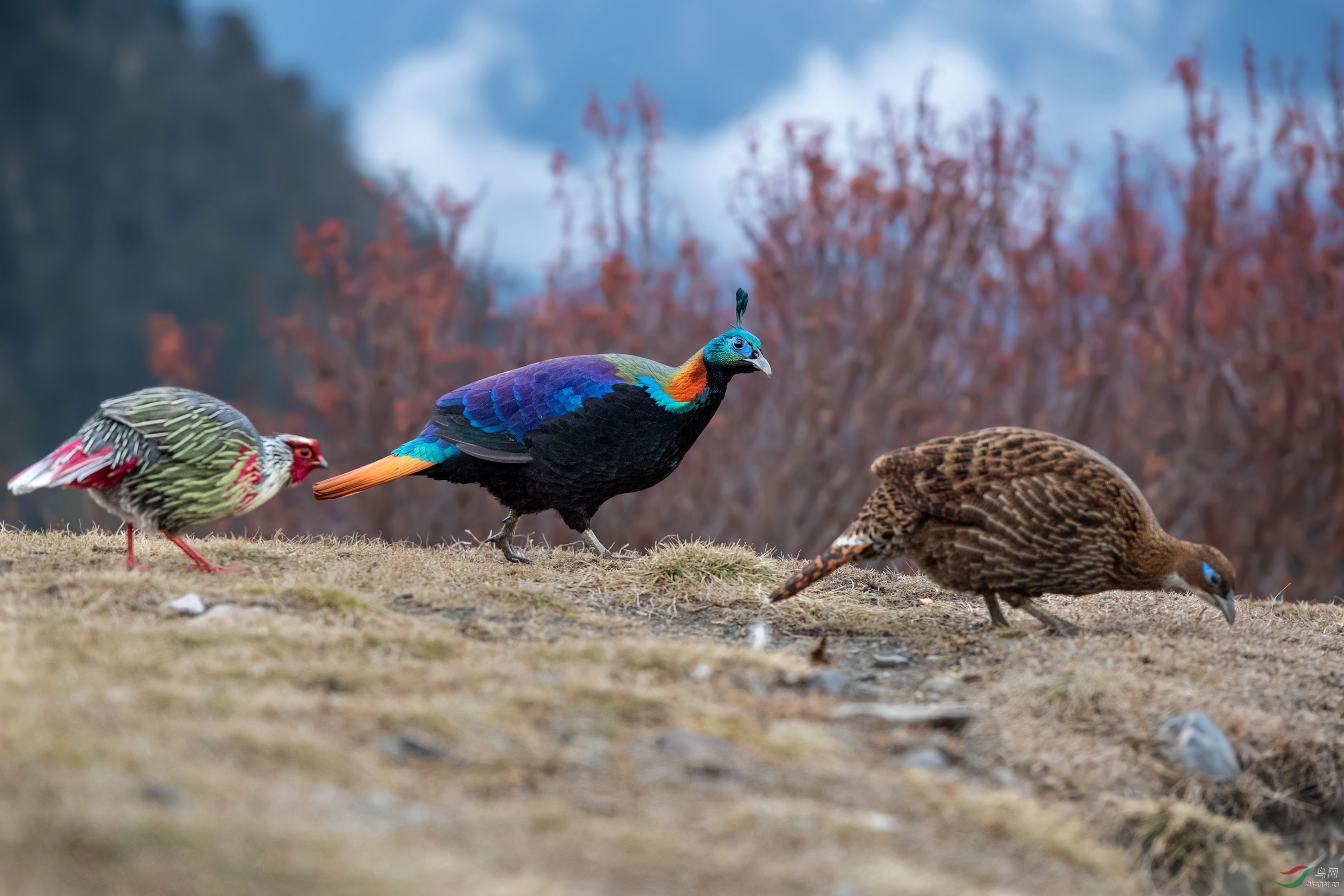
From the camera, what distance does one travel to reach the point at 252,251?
1195 inches

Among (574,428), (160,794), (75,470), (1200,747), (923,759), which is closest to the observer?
(160,794)

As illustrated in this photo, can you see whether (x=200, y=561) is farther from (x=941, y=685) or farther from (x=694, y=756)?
(x=941, y=685)

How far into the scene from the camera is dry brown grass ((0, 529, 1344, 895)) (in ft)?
9.10

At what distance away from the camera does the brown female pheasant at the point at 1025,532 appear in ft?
18.0

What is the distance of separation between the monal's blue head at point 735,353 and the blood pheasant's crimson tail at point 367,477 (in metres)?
1.62

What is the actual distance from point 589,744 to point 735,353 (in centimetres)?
350

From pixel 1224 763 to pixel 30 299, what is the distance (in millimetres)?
28773

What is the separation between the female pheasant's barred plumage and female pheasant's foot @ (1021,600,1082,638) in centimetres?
348

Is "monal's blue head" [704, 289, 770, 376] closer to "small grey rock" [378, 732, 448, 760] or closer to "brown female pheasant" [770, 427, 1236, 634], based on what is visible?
"brown female pheasant" [770, 427, 1236, 634]

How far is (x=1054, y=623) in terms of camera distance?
5.62 m

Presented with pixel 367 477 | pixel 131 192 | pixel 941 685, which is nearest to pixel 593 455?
pixel 367 477

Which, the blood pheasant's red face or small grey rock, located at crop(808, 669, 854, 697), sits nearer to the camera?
small grey rock, located at crop(808, 669, 854, 697)

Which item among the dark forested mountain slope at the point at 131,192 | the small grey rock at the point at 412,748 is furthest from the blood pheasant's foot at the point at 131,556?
the dark forested mountain slope at the point at 131,192

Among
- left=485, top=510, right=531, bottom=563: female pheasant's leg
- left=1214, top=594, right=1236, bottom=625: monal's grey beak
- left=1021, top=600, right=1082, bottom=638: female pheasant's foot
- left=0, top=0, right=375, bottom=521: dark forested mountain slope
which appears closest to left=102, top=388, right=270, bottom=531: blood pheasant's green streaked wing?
left=485, top=510, right=531, bottom=563: female pheasant's leg
